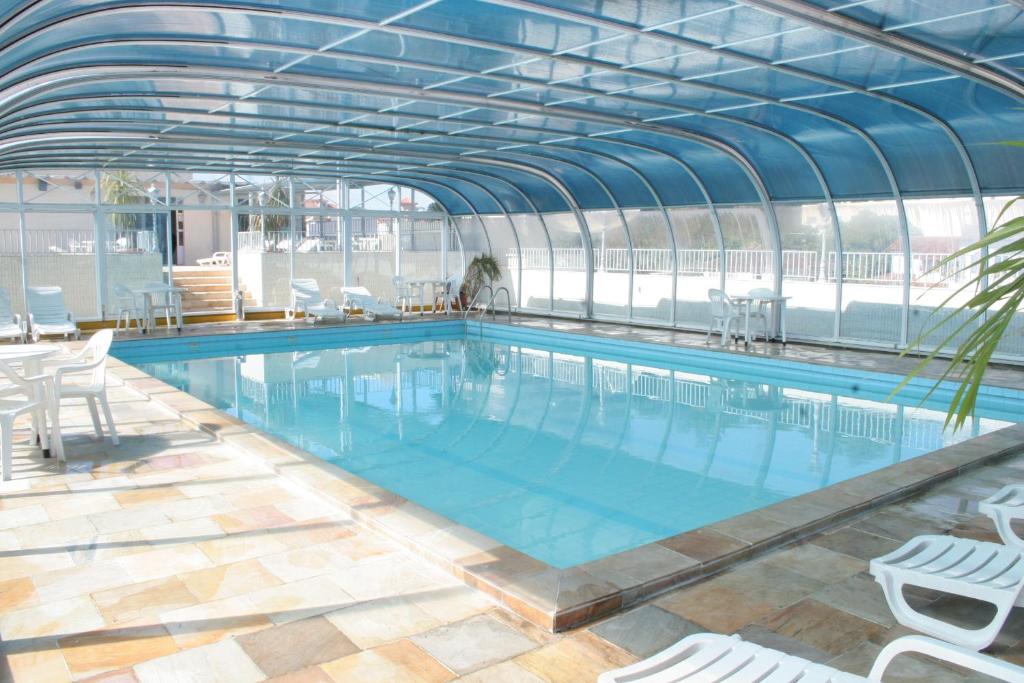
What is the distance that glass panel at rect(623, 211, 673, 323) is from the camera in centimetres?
1533

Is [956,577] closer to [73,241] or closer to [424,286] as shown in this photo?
[73,241]

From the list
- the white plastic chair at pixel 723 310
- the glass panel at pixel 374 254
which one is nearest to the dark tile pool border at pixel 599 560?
the white plastic chair at pixel 723 310

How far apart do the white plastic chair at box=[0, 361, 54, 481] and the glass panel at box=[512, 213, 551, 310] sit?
1268 centimetres

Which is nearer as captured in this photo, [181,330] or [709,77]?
[709,77]

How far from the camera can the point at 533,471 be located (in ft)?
22.9

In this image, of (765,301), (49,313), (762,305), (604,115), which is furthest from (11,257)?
(762,305)

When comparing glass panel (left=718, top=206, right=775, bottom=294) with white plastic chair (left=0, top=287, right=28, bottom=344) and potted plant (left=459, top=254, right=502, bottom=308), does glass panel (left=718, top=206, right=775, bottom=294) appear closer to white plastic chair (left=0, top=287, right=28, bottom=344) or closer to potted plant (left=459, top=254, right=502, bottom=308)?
potted plant (left=459, top=254, right=502, bottom=308)

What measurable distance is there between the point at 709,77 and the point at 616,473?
4.21 meters

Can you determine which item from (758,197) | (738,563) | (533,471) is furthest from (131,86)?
(758,197)

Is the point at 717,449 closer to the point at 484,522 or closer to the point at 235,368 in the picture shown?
the point at 484,522

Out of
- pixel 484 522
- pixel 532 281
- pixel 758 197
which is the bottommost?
pixel 484 522

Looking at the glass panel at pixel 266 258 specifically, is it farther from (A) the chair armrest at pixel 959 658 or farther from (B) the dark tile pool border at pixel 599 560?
(A) the chair armrest at pixel 959 658

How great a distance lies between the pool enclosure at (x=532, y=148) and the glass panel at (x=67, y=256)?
0.13 ft

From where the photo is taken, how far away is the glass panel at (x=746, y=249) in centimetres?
1375
